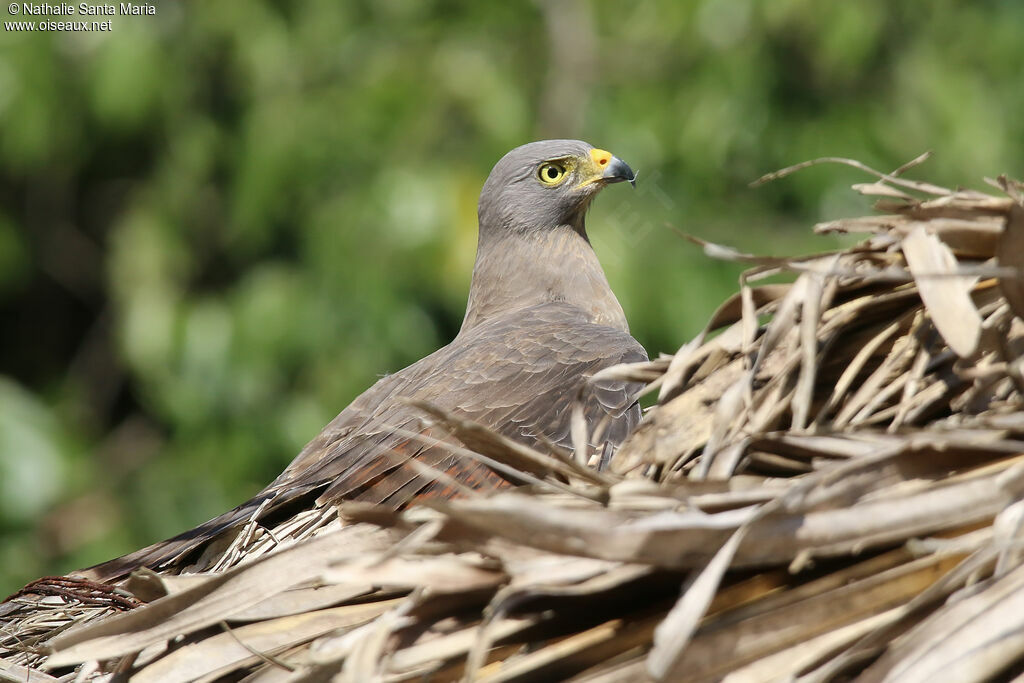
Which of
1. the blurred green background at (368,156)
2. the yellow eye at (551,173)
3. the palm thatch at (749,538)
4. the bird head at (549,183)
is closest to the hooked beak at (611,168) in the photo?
the bird head at (549,183)

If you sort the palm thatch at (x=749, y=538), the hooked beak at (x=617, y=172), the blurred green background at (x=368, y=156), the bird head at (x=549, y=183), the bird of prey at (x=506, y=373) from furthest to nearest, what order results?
the blurred green background at (x=368, y=156), the bird head at (x=549, y=183), the hooked beak at (x=617, y=172), the bird of prey at (x=506, y=373), the palm thatch at (x=749, y=538)

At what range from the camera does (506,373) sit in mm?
4039

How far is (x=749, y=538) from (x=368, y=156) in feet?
23.6

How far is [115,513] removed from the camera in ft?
31.7

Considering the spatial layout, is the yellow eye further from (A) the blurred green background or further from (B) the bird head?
(A) the blurred green background

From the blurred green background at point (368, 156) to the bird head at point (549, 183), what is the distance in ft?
6.17

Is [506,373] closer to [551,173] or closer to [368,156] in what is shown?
[551,173]

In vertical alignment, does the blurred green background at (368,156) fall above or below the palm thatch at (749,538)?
above

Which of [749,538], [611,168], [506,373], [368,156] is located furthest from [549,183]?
[749,538]

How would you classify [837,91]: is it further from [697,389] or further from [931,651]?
[931,651]

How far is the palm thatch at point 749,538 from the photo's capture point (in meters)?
1.74

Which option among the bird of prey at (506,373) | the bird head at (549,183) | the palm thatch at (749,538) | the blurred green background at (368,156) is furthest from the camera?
the blurred green background at (368,156)

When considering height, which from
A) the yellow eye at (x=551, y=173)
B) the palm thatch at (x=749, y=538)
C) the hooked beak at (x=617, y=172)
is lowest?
the palm thatch at (x=749, y=538)

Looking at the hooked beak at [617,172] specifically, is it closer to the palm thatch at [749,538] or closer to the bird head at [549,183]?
the bird head at [549,183]
